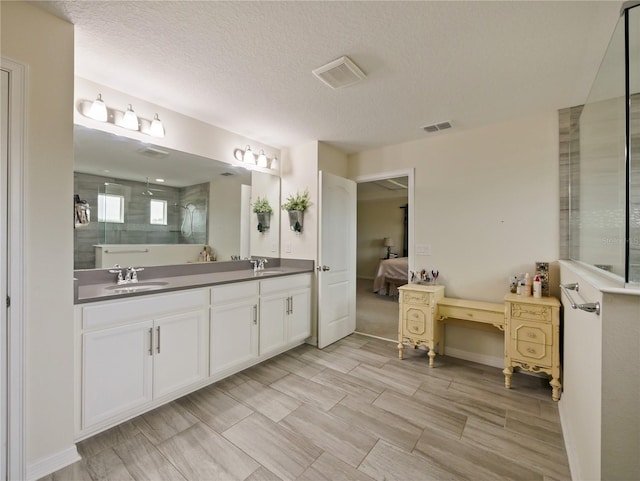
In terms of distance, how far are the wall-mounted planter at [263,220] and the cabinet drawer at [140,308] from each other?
1.41m

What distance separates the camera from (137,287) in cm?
209

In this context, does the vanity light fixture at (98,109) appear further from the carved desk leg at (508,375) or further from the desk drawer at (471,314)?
the carved desk leg at (508,375)

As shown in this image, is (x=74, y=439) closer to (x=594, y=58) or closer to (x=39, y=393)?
(x=39, y=393)

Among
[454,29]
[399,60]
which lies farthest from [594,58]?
[399,60]

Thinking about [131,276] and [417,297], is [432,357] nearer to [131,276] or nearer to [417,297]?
[417,297]

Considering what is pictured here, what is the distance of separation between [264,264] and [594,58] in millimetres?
3322

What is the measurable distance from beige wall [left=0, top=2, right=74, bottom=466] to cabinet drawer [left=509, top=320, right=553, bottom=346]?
3.19 metres

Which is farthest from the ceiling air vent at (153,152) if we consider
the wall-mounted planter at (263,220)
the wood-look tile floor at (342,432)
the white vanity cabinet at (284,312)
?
the wood-look tile floor at (342,432)

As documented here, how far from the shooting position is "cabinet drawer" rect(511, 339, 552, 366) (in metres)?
2.21

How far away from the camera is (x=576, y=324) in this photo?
63.3 inches

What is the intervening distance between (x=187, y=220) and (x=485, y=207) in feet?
10.2

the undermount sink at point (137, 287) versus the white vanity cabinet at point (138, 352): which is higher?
the undermount sink at point (137, 287)

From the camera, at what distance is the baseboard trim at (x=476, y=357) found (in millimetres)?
2754

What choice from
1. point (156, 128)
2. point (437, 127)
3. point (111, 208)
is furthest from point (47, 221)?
point (437, 127)
